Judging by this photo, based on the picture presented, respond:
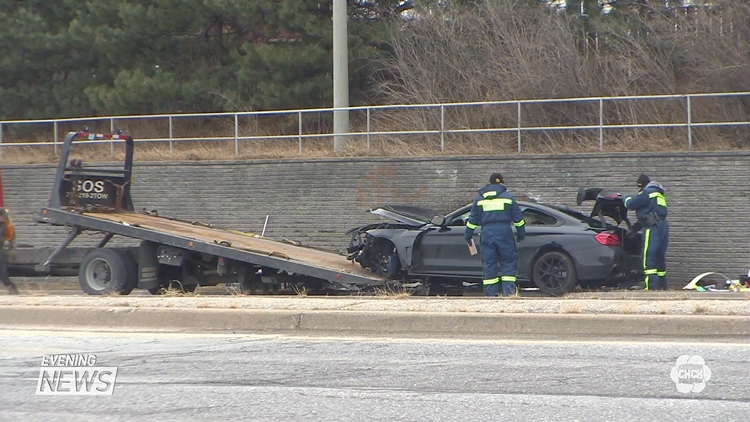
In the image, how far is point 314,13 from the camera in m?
24.1

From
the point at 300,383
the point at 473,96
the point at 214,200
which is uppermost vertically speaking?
the point at 473,96

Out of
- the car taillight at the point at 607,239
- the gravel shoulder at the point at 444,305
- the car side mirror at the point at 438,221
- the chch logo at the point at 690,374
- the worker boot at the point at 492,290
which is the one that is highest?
the car side mirror at the point at 438,221

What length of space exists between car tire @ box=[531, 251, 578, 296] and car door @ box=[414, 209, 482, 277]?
0.85m

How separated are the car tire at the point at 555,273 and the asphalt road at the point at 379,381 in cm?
476

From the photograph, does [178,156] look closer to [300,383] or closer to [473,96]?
[473,96]

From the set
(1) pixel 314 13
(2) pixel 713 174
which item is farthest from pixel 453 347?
(1) pixel 314 13

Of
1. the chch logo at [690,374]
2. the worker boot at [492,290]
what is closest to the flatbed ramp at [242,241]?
the worker boot at [492,290]

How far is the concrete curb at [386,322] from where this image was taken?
8.00 metres

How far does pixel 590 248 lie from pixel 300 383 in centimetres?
670

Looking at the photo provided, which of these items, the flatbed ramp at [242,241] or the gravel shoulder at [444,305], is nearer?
the gravel shoulder at [444,305]

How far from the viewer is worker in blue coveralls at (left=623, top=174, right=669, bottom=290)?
510 inches

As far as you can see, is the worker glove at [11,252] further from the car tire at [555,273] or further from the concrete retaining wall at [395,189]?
the car tire at [555,273]

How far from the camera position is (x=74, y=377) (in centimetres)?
723

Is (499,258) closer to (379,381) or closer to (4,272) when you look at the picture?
(379,381)
